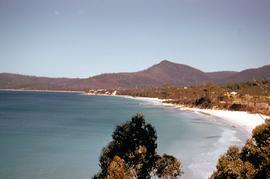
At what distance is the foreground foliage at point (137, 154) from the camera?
25641 millimetres

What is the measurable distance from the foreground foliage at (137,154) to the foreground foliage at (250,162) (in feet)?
13.9

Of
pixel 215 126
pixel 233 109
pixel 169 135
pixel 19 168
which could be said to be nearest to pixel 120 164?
pixel 19 168

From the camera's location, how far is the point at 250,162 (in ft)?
80.4

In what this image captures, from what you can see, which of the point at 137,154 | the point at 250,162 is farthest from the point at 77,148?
the point at 250,162

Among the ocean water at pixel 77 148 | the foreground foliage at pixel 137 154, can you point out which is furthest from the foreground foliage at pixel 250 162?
the ocean water at pixel 77 148

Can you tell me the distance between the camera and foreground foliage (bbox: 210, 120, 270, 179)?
71.5 ft

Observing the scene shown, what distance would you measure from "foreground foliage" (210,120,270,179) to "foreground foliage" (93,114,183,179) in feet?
13.9

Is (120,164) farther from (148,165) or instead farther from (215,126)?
(215,126)

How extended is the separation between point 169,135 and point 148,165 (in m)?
50.6

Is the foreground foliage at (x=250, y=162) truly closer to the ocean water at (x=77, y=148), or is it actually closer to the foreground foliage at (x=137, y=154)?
the foreground foliage at (x=137, y=154)

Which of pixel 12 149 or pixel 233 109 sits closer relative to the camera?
pixel 12 149

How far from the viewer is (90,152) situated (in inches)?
2254

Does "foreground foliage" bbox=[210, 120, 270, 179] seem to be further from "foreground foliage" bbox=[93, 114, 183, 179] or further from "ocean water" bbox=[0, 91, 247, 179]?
"ocean water" bbox=[0, 91, 247, 179]

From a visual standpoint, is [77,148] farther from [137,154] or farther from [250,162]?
[250,162]
